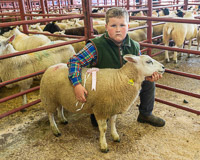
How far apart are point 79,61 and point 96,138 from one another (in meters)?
0.94

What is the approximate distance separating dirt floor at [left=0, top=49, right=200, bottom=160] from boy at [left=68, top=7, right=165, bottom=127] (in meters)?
0.43

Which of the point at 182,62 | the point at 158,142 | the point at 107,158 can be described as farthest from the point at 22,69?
the point at 182,62

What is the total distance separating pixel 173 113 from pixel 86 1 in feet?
6.31

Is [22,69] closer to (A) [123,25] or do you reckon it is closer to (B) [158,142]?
(A) [123,25]

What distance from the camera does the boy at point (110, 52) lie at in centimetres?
184

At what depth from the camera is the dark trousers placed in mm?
2301

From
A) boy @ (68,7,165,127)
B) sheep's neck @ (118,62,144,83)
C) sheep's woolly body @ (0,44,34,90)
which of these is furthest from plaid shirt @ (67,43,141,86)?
sheep's woolly body @ (0,44,34,90)

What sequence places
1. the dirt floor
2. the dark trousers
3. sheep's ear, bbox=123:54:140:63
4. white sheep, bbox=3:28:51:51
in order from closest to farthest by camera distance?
sheep's ear, bbox=123:54:140:63
the dirt floor
the dark trousers
white sheep, bbox=3:28:51:51

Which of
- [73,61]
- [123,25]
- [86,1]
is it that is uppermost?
[86,1]

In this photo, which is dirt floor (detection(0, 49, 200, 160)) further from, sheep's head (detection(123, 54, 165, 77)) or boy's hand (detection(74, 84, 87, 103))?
sheep's head (detection(123, 54, 165, 77))

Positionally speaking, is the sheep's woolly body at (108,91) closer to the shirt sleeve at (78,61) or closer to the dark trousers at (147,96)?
the shirt sleeve at (78,61)

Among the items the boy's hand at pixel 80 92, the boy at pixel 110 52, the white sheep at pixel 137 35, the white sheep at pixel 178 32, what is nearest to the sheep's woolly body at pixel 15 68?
the boy at pixel 110 52

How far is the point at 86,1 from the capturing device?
2.83m

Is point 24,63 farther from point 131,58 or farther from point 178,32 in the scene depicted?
point 178,32
